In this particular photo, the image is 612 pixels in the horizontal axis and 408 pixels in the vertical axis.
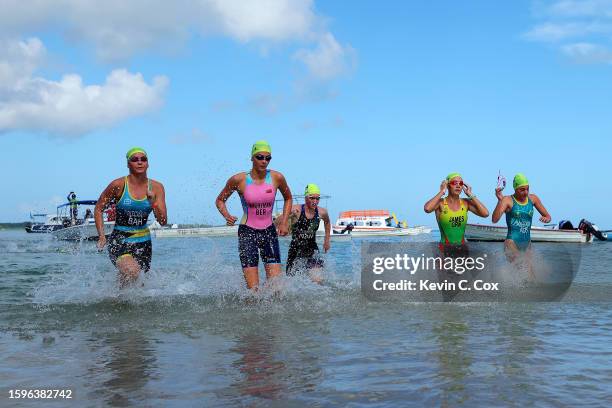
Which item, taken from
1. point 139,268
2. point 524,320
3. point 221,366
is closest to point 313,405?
point 221,366

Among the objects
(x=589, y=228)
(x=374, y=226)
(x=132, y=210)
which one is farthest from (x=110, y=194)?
(x=374, y=226)

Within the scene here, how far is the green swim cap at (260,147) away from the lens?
7.48m

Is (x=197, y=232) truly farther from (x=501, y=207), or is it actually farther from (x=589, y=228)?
(x=501, y=207)

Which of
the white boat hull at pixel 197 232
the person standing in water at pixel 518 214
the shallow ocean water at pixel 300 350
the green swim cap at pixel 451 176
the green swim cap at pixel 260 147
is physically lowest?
the shallow ocean water at pixel 300 350

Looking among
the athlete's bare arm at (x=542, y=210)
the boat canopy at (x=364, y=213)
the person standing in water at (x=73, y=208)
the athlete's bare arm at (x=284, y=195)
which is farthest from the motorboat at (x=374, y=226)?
the athlete's bare arm at (x=284, y=195)

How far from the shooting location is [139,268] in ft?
25.2

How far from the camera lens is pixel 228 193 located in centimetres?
774

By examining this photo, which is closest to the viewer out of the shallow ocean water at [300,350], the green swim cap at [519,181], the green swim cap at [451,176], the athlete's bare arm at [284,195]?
the shallow ocean water at [300,350]

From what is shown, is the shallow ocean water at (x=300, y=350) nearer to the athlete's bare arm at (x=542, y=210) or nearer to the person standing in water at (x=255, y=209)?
the person standing in water at (x=255, y=209)

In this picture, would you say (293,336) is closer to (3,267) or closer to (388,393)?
(388,393)

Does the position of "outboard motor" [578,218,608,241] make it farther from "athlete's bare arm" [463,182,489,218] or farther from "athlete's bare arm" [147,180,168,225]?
"athlete's bare arm" [147,180,168,225]

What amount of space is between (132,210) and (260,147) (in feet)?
5.83

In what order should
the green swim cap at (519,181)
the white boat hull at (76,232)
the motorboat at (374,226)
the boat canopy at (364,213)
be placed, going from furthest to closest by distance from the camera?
the boat canopy at (364,213), the motorboat at (374,226), the white boat hull at (76,232), the green swim cap at (519,181)

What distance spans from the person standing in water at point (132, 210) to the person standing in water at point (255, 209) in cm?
85
